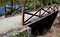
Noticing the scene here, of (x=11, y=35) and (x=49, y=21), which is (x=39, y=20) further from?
(x=11, y=35)

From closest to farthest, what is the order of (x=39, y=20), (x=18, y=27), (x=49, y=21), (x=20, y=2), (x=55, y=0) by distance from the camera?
(x=18, y=27) < (x=39, y=20) < (x=49, y=21) < (x=20, y=2) < (x=55, y=0)

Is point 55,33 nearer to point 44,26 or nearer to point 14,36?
point 44,26

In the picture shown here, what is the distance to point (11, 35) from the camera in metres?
7.28

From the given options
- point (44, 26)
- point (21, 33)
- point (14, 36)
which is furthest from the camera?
point (44, 26)

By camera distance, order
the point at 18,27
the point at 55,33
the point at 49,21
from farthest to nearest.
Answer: the point at 49,21 → the point at 55,33 → the point at 18,27

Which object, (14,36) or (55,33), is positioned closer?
(14,36)

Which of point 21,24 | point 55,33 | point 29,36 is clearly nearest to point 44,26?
point 55,33

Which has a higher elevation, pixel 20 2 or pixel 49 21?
pixel 20 2

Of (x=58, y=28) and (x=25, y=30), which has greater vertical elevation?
(x=25, y=30)

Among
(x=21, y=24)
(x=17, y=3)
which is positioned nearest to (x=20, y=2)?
(x=17, y=3)

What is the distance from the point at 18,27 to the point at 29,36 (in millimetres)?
833

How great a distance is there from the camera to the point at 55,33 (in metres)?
9.73

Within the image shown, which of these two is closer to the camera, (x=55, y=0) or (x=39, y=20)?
(x=39, y=20)

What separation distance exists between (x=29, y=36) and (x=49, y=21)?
4.81 m
